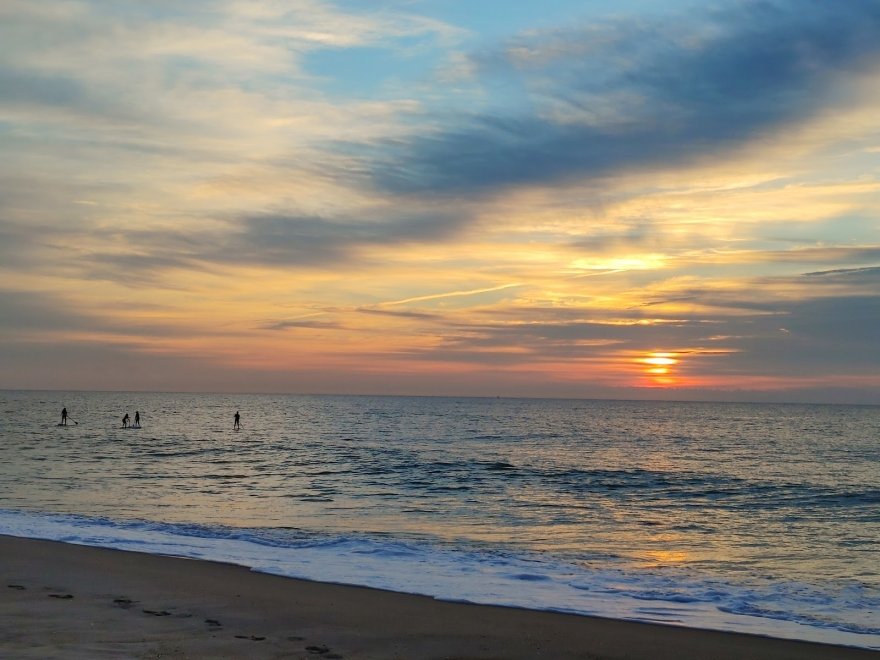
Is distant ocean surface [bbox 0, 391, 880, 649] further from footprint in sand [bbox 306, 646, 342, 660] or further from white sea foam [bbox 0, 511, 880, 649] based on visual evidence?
footprint in sand [bbox 306, 646, 342, 660]

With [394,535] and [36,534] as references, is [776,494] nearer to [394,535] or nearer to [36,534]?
[394,535]

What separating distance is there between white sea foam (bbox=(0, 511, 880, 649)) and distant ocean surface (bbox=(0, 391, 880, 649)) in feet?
0.18

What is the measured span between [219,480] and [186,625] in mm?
22515

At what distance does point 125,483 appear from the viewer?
2831 cm

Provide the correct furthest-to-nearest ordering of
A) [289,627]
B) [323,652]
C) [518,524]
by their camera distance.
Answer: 1. [518,524]
2. [289,627]
3. [323,652]

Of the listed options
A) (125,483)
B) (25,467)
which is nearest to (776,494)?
(125,483)

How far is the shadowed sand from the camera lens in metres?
8.19

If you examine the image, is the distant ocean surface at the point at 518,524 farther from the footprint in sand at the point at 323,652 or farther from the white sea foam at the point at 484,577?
the footprint in sand at the point at 323,652

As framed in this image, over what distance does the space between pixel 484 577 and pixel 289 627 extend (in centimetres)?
491

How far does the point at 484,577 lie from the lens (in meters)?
13.3

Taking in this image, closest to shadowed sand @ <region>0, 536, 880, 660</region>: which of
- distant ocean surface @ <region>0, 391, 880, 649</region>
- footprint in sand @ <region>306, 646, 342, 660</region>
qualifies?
footprint in sand @ <region>306, 646, 342, 660</region>

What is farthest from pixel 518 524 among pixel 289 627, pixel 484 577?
pixel 289 627

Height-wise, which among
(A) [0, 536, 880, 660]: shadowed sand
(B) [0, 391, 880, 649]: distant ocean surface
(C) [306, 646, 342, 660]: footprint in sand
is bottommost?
(B) [0, 391, 880, 649]: distant ocean surface

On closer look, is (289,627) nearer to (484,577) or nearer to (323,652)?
(323,652)
